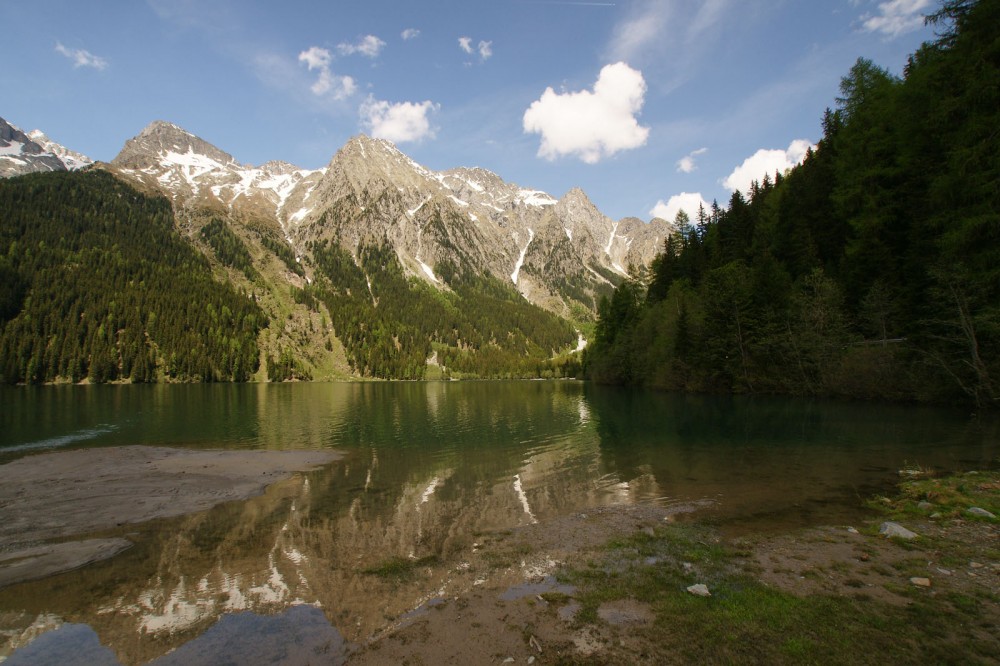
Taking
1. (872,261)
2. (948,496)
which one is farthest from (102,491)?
(872,261)

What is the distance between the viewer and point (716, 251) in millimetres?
77312

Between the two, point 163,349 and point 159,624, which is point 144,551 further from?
point 163,349

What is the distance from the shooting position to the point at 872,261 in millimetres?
47156

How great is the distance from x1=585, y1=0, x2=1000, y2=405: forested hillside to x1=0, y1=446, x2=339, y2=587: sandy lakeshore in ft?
152

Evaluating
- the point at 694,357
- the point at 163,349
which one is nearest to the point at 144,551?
the point at 694,357

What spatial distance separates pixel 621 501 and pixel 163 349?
656ft

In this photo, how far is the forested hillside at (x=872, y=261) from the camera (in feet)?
101

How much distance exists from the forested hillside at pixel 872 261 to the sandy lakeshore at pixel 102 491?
4623 centimetres

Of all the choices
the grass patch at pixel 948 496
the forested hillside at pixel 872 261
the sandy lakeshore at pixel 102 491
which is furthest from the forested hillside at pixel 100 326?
the grass patch at pixel 948 496

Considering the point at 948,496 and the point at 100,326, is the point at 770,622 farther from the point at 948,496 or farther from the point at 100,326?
the point at 100,326

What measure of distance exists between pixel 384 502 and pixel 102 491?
1358cm

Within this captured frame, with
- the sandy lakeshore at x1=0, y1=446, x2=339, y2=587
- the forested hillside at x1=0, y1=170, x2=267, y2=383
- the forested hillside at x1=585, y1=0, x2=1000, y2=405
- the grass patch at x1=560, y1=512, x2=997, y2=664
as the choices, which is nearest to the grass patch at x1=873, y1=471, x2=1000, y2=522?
the grass patch at x1=560, y1=512, x2=997, y2=664

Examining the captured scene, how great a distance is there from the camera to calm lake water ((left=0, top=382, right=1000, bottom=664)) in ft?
30.6

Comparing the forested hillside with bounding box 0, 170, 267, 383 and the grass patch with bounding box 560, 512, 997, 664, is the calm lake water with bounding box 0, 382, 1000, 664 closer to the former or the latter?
the grass patch with bounding box 560, 512, 997, 664
